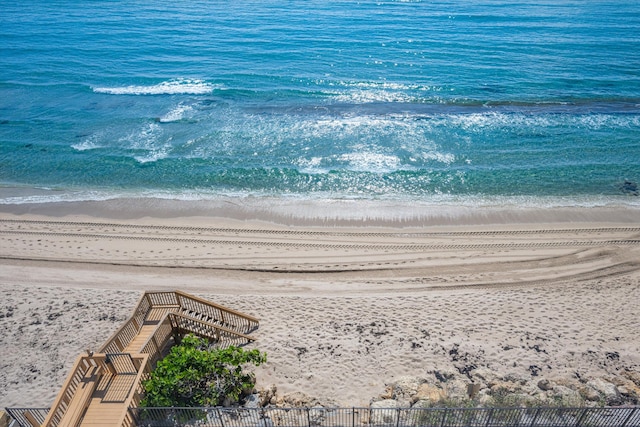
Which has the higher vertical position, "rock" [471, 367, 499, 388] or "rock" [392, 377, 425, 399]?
"rock" [471, 367, 499, 388]

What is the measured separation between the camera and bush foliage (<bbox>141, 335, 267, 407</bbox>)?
10.7 m

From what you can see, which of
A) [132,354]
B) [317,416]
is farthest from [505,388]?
[132,354]

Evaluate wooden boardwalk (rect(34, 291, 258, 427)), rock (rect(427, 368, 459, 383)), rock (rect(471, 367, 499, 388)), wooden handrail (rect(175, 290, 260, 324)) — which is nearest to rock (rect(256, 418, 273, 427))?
wooden boardwalk (rect(34, 291, 258, 427))

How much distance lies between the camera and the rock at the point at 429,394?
1169cm

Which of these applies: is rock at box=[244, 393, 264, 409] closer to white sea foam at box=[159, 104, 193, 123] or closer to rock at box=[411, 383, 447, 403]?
rock at box=[411, 383, 447, 403]

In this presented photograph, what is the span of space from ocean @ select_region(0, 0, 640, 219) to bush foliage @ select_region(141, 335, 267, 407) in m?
14.6

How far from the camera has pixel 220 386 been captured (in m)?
11.5

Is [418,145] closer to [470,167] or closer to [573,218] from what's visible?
[470,167]

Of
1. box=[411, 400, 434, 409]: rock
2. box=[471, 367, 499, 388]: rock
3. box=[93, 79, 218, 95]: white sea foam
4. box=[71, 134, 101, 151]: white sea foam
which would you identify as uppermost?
box=[93, 79, 218, 95]: white sea foam

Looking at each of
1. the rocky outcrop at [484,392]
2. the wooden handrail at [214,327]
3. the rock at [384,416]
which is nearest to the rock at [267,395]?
the rocky outcrop at [484,392]

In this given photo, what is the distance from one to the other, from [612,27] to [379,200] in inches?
1988

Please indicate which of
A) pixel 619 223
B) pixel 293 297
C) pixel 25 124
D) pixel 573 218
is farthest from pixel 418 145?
pixel 25 124

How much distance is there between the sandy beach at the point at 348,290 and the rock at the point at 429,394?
101 cm

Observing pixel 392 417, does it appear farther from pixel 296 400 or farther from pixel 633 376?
pixel 633 376
